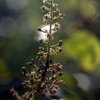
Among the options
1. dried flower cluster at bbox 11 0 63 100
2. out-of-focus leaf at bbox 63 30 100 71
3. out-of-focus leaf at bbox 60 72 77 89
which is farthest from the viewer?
out-of-focus leaf at bbox 63 30 100 71

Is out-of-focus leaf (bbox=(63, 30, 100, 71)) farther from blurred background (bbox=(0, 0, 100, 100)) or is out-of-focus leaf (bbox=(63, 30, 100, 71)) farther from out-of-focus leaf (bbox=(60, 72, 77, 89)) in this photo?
out-of-focus leaf (bbox=(60, 72, 77, 89))

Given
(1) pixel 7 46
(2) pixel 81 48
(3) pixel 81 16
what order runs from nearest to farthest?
1. (1) pixel 7 46
2. (2) pixel 81 48
3. (3) pixel 81 16

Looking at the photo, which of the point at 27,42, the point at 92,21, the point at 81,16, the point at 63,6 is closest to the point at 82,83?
the point at 27,42

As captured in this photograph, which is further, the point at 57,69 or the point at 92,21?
the point at 92,21

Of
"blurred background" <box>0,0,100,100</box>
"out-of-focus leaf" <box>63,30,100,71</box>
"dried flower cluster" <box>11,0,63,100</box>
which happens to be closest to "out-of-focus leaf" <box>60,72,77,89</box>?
"blurred background" <box>0,0,100,100</box>

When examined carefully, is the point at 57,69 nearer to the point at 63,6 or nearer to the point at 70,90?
the point at 70,90

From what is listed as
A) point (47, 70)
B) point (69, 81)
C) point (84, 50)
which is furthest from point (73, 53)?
point (47, 70)

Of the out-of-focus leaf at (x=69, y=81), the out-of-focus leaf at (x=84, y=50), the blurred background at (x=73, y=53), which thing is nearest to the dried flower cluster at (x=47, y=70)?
the blurred background at (x=73, y=53)

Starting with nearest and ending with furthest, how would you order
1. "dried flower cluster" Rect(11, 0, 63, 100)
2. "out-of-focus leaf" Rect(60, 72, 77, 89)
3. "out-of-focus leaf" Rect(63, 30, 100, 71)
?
"dried flower cluster" Rect(11, 0, 63, 100), "out-of-focus leaf" Rect(60, 72, 77, 89), "out-of-focus leaf" Rect(63, 30, 100, 71)

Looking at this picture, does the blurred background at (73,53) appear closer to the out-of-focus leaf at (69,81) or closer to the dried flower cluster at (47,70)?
the out-of-focus leaf at (69,81)
